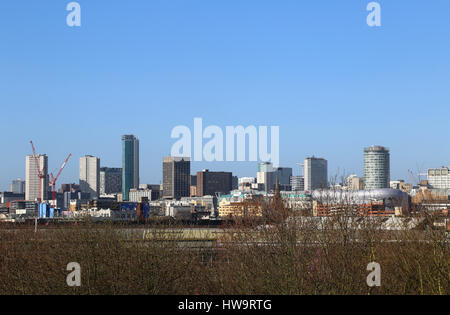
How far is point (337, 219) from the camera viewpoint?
27609mm

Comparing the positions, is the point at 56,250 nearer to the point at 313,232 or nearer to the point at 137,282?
the point at 137,282

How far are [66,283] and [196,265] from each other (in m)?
5.89

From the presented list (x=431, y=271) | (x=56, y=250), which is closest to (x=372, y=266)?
(x=431, y=271)

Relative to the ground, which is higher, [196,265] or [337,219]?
[337,219]

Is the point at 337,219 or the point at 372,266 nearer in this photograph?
the point at 372,266

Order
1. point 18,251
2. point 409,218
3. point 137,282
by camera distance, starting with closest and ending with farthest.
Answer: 1. point 137,282
2. point 409,218
3. point 18,251

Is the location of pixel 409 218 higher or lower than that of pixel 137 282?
higher
